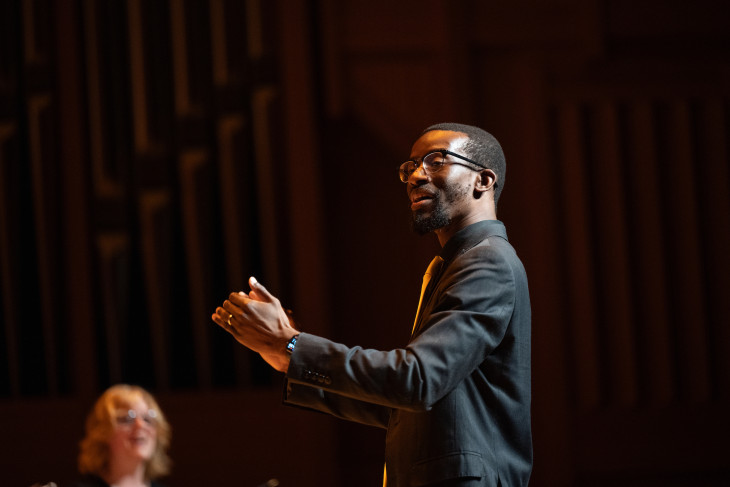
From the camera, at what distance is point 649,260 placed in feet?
11.8

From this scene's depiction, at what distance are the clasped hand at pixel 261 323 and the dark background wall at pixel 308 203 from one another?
83.9 inches

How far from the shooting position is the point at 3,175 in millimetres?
3652

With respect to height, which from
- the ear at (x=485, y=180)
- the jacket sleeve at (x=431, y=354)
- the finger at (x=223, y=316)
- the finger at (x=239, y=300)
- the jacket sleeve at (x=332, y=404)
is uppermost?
the ear at (x=485, y=180)

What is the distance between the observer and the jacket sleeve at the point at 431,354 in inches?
55.1

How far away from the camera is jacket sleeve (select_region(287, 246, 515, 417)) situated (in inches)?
55.1

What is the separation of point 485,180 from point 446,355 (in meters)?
0.43

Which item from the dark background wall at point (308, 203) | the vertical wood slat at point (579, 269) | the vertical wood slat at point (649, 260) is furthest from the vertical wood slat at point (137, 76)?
the vertical wood slat at point (649, 260)

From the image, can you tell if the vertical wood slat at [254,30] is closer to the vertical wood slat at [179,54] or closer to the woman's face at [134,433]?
the vertical wood slat at [179,54]

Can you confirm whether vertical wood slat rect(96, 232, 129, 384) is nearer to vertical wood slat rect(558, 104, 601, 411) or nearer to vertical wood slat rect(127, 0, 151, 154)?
vertical wood slat rect(127, 0, 151, 154)

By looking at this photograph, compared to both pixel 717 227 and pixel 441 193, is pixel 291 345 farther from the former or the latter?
pixel 717 227

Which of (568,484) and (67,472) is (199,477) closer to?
(67,472)

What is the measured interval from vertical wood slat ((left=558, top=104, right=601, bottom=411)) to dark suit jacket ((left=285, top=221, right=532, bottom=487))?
2.00 meters

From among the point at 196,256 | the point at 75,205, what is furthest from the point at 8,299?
the point at 196,256

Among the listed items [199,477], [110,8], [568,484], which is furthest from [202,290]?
[568,484]
